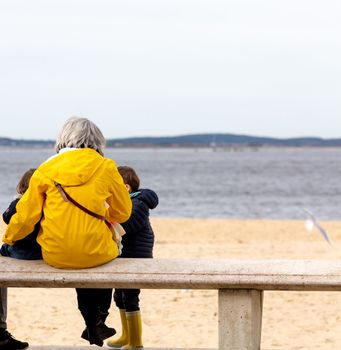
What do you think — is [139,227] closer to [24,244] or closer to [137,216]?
[137,216]

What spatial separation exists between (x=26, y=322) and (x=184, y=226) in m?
14.0

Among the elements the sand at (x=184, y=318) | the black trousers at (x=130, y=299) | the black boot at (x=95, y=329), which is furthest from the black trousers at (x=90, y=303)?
the sand at (x=184, y=318)

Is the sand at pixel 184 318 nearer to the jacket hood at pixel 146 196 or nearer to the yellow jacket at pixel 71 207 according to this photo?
the jacket hood at pixel 146 196

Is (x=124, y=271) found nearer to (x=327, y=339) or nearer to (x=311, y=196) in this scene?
(x=327, y=339)

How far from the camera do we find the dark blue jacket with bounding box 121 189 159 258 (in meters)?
4.78

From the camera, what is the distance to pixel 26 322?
783 centimetres

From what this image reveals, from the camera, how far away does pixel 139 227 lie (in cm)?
480

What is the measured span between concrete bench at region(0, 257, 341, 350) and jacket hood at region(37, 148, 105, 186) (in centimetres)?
47

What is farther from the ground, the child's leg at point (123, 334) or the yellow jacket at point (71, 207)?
the yellow jacket at point (71, 207)

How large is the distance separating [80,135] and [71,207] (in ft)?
1.20

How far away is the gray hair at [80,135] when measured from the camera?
165 inches

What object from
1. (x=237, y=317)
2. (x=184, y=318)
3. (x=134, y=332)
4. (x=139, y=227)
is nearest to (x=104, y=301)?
(x=134, y=332)

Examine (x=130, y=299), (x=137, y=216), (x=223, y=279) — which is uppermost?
(x=137, y=216)

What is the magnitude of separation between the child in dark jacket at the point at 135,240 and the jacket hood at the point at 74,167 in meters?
0.70
